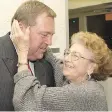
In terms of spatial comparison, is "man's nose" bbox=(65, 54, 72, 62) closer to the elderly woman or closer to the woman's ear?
the elderly woman

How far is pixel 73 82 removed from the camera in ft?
5.65

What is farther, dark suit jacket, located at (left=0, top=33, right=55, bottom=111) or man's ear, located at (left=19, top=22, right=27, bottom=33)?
man's ear, located at (left=19, top=22, right=27, bottom=33)

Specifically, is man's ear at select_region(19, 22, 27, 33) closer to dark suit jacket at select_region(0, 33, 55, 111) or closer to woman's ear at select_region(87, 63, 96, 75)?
dark suit jacket at select_region(0, 33, 55, 111)

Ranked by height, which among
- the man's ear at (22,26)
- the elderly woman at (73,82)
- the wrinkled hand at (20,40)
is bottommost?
the elderly woman at (73,82)

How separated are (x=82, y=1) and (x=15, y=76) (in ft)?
8.30

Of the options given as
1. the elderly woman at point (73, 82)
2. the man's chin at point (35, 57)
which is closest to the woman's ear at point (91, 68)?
the elderly woman at point (73, 82)

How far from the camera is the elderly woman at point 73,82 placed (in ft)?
4.83

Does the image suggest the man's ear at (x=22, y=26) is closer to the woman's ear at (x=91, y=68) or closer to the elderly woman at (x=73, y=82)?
the elderly woman at (x=73, y=82)

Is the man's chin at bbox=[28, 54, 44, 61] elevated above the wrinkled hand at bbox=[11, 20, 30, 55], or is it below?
below

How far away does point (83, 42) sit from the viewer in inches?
67.2

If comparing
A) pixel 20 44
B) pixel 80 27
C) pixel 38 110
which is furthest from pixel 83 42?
pixel 80 27

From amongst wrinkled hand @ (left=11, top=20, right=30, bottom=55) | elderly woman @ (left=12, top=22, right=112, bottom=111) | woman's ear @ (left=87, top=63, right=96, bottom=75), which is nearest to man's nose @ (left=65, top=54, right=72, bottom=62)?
elderly woman @ (left=12, top=22, right=112, bottom=111)

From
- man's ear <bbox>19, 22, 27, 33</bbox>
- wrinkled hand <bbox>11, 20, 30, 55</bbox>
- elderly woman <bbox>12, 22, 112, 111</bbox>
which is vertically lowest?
elderly woman <bbox>12, 22, 112, 111</bbox>

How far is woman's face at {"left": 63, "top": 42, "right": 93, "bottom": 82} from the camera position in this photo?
168 centimetres
